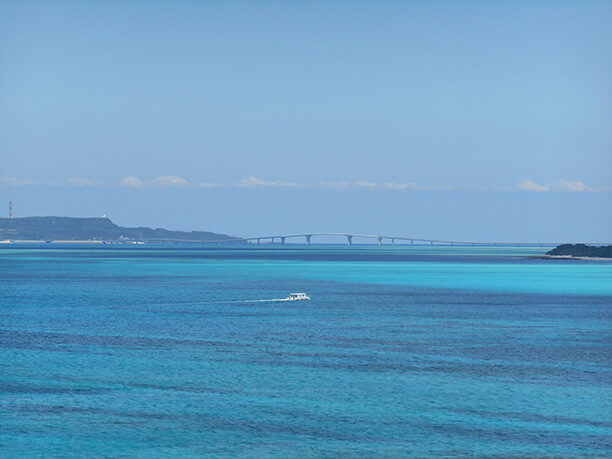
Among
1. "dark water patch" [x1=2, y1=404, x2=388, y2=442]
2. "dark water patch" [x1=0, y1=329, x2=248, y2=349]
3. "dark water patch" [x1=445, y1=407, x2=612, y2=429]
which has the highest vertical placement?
"dark water patch" [x1=445, y1=407, x2=612, y2=429]

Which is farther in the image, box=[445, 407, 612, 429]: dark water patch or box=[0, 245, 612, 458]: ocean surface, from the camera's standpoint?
box=[445, 407, 612, 429]: dark water patch

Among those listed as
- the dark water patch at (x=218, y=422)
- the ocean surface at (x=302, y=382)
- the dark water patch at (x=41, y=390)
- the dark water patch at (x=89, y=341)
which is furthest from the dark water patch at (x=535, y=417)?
the dark water patch at (x=89, y=341)

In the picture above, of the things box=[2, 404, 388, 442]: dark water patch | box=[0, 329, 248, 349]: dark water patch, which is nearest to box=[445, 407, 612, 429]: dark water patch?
box=[2, 404, 388, 442]: dark water patch

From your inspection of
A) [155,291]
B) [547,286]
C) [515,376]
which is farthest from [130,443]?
[547,286]

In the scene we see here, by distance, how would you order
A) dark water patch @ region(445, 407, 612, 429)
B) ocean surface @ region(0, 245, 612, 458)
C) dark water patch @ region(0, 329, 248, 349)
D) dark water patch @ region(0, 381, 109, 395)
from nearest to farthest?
ocean surface @ region(0, 245, 612, 458)
dark water patch @ region(445, 407, 612, 429)
dark water patch @ region(0, 381, 109, 395)
dark water patch @ region(0, 329, 248, 349)

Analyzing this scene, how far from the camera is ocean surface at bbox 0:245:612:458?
26.1 m

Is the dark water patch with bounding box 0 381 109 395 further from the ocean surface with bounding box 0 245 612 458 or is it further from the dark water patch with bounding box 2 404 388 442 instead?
the dark water patch with bounding box 2 404 388 442

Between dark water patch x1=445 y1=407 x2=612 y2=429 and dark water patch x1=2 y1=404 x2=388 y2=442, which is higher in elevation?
dark water patch x1=445 y1=407 x2=612 y2=429

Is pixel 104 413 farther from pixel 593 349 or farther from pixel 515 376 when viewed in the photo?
pixel 593 349

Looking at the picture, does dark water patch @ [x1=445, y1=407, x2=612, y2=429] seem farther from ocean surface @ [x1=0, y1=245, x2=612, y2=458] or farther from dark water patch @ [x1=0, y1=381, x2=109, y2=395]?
dark water patch @ [x1=0, y1=381, x2=109, y2=395]

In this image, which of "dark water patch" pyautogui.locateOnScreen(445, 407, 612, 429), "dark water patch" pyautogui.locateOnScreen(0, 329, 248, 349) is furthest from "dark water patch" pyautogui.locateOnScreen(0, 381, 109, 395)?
"dark water patch" pyautogui.locateOnScreen(445, 407, 612, 429)

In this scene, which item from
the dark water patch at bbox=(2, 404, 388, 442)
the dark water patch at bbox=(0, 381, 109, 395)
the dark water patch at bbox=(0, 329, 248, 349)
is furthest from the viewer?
the dark water patch at bbox=(0, 329, 248, 349)

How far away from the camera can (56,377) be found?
35.8 metres

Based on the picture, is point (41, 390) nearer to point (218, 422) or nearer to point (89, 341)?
point (218, 422)
